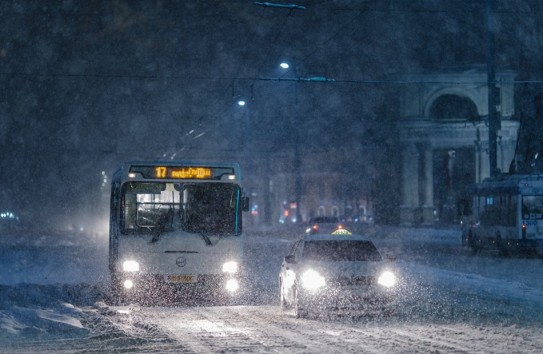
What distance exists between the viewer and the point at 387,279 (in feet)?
45.5

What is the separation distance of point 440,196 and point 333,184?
1826 cm

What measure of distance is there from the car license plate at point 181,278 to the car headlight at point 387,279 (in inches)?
161

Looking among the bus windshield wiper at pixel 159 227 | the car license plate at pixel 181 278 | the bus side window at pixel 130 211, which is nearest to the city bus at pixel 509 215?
the car license plate at pixel 181 278

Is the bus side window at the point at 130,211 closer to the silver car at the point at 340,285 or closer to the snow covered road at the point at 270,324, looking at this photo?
the snow covered road at the point at 270,324

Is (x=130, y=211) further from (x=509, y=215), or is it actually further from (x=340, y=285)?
(x=509, y=215)

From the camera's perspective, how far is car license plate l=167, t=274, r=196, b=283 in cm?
1617

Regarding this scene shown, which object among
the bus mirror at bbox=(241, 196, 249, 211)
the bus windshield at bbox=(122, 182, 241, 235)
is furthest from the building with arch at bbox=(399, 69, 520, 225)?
the bus windshield at bbox=(122, 182, 241, 235)

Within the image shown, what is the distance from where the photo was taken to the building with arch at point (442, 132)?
7638cm

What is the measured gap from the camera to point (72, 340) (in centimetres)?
1118

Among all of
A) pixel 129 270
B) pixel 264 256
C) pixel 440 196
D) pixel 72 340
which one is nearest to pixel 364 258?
pixel 129 270

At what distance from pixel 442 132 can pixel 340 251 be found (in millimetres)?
65725

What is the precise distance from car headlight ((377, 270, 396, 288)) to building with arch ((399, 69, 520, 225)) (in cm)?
6307

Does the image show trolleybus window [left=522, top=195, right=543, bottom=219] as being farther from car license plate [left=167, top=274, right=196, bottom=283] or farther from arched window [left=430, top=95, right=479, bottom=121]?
arched window [left=430, top=95, right=479, bottom=121]

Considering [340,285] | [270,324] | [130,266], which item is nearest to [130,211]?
[130,266]
